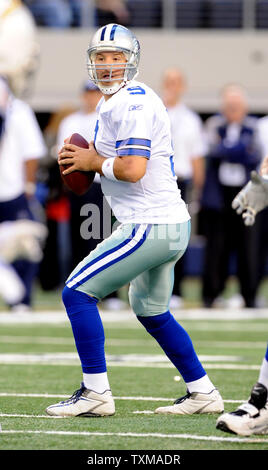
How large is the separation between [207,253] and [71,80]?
26.4 ft

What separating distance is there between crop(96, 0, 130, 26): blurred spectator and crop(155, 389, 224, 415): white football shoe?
1406 centimetres

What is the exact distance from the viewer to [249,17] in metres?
20.0

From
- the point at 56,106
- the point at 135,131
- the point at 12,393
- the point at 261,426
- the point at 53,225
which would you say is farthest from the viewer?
the point at 56,106

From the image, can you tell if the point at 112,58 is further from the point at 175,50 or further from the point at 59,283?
the point at 175,50

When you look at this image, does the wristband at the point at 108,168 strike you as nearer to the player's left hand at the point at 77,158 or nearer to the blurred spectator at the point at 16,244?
the player's left hand at the point at 77,158

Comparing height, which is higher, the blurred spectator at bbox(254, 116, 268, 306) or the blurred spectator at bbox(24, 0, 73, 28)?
the blurred spectator at bbox(24, 0, 73, 28)

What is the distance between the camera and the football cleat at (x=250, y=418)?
4.77 meters

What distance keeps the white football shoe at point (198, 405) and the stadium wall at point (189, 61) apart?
44.7ft

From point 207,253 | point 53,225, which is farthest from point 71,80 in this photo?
point 207,253

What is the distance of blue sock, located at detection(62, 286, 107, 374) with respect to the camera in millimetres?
5488

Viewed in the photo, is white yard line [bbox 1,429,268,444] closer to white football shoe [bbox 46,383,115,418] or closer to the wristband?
white football shoe [bbox 46,383,115,418]

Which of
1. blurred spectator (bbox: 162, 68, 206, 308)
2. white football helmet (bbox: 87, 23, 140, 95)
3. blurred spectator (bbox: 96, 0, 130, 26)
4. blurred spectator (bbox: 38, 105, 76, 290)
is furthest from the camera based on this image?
blurred spectator (bbox: 96, 0, 130, 26)

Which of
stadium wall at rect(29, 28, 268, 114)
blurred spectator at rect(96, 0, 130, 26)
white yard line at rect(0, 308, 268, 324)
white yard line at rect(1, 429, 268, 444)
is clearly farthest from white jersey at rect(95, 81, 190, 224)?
blurred spectator at rect(96, 0, 130, 26)

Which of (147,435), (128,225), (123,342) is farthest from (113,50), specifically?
(123,342)
